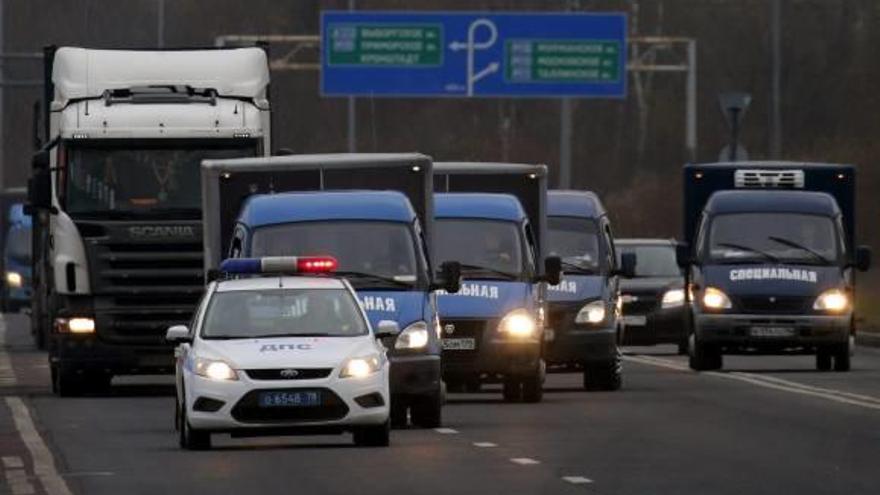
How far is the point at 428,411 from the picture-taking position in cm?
2688

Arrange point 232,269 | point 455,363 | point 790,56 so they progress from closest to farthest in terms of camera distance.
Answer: point 232,269
point 455,363
point 790,56

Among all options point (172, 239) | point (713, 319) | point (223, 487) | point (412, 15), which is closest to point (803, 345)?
point (713, 319)

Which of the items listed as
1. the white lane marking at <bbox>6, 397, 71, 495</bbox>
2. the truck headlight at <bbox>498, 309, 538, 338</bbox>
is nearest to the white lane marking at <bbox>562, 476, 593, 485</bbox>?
the white lane marking at <bbox>6, 397, 71, 495</bbox>

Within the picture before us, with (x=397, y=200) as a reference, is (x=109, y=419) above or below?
below

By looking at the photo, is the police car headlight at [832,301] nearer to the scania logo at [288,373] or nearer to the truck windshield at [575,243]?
the truck windshield at [575,243]

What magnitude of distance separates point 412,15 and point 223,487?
48784 millimetres

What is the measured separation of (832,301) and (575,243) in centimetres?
438

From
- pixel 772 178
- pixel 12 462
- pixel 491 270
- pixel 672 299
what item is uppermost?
pixel 772 178

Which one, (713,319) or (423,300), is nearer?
(423,300)

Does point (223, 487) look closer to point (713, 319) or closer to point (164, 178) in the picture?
point (164, 178)

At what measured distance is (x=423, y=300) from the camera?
2698 centimetres

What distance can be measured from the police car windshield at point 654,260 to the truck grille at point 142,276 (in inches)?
561

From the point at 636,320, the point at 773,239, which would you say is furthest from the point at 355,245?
the point at 636,320

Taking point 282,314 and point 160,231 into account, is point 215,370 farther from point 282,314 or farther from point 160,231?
point 160,231
